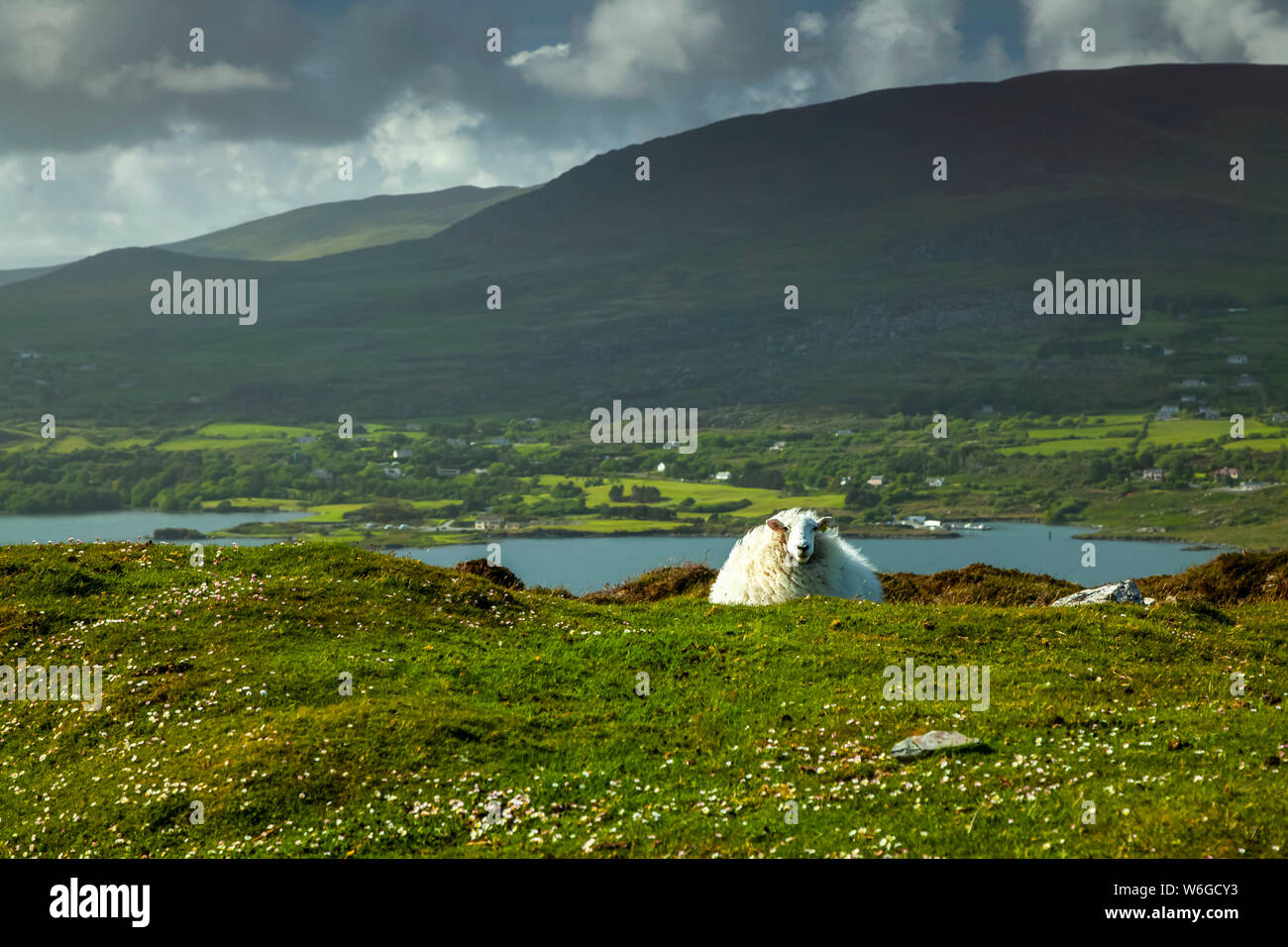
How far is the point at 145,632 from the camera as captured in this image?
2208 centimetres

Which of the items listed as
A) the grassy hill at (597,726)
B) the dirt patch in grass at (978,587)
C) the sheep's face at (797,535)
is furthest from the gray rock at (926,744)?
the dirt patch in grass at (978,587)

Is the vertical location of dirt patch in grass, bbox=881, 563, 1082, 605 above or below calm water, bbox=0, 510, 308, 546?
above

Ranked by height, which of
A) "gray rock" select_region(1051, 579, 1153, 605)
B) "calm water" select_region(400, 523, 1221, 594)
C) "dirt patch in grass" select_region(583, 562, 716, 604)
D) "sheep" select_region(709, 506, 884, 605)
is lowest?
"calm water" select_region(400, 523, 1221, 594)

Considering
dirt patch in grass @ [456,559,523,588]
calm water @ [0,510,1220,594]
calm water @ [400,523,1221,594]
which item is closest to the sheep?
dirt patch in grass @ [456,559,523,588]

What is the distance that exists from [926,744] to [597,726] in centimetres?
525

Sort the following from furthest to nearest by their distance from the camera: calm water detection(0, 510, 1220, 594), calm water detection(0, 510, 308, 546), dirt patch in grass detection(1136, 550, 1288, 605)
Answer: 1. calm water detection(0, 510, 308, 546)
2. calm water detection(0, 510, 1220, 594)
3. dirt patch in grass detection(1136, 550, 1288, 605)

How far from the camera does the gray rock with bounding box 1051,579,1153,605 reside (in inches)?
1051

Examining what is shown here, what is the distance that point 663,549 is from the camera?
4040 inches

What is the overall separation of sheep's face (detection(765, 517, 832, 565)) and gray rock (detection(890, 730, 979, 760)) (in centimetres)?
1018

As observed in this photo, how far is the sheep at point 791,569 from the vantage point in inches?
1046

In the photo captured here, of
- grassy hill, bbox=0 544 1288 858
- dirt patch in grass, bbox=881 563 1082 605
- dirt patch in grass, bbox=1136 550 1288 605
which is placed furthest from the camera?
dirt patch in grass, bbox=881 563 1082 605

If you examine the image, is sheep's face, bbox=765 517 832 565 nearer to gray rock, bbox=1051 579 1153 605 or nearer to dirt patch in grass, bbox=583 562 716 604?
dirt patch in grass, bbox=583 562 716 604
